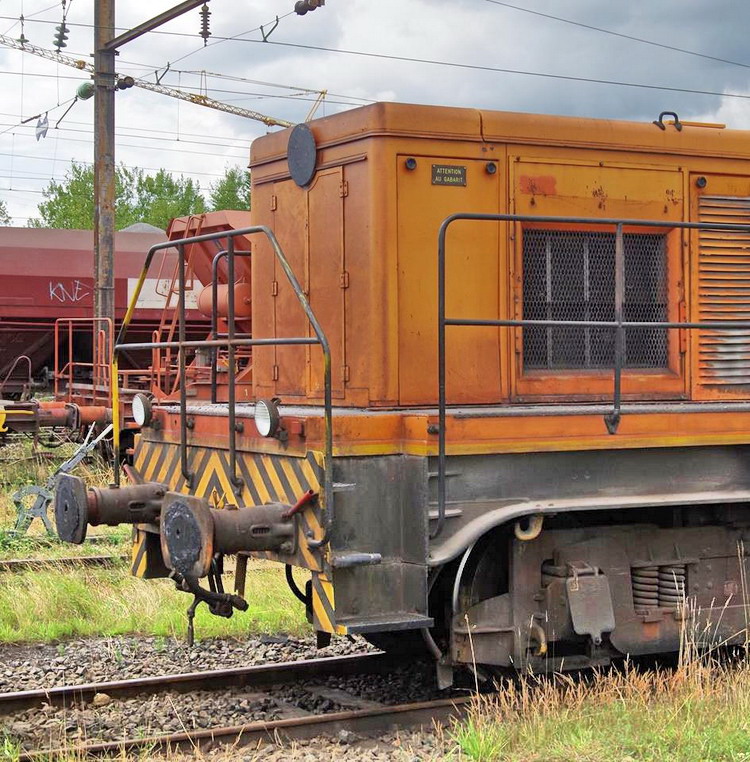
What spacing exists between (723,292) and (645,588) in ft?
6.54

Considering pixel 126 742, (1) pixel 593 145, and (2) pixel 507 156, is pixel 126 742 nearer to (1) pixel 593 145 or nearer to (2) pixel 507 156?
(2) pixel 507 156

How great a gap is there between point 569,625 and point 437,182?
250 centimetres

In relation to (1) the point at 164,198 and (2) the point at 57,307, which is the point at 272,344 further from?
(1) the point at 164,198

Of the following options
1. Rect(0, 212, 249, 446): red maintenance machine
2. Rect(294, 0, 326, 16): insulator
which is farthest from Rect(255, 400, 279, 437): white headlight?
Rect(0, 212, 249, 446): red maintenance machine

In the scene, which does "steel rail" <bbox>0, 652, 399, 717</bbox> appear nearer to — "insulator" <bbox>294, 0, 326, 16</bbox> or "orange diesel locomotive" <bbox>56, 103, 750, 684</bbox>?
"orange diesel locomotive" <bbox>56, 103, 750, 684</bbox>

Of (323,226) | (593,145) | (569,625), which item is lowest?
(569,625)

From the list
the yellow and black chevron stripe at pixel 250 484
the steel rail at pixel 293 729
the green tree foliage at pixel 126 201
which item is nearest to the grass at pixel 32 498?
the yellow and black chevron stripe at pixel 250 484

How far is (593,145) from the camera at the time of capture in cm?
653

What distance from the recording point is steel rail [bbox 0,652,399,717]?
19.7ft

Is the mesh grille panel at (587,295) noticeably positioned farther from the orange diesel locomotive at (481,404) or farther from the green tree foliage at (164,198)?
the green tree foliage at (164,198)

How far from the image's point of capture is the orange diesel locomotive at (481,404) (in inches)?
211

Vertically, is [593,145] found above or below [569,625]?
above

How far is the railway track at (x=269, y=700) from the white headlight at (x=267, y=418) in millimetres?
1468

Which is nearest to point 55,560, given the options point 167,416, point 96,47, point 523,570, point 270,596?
point 270,596
